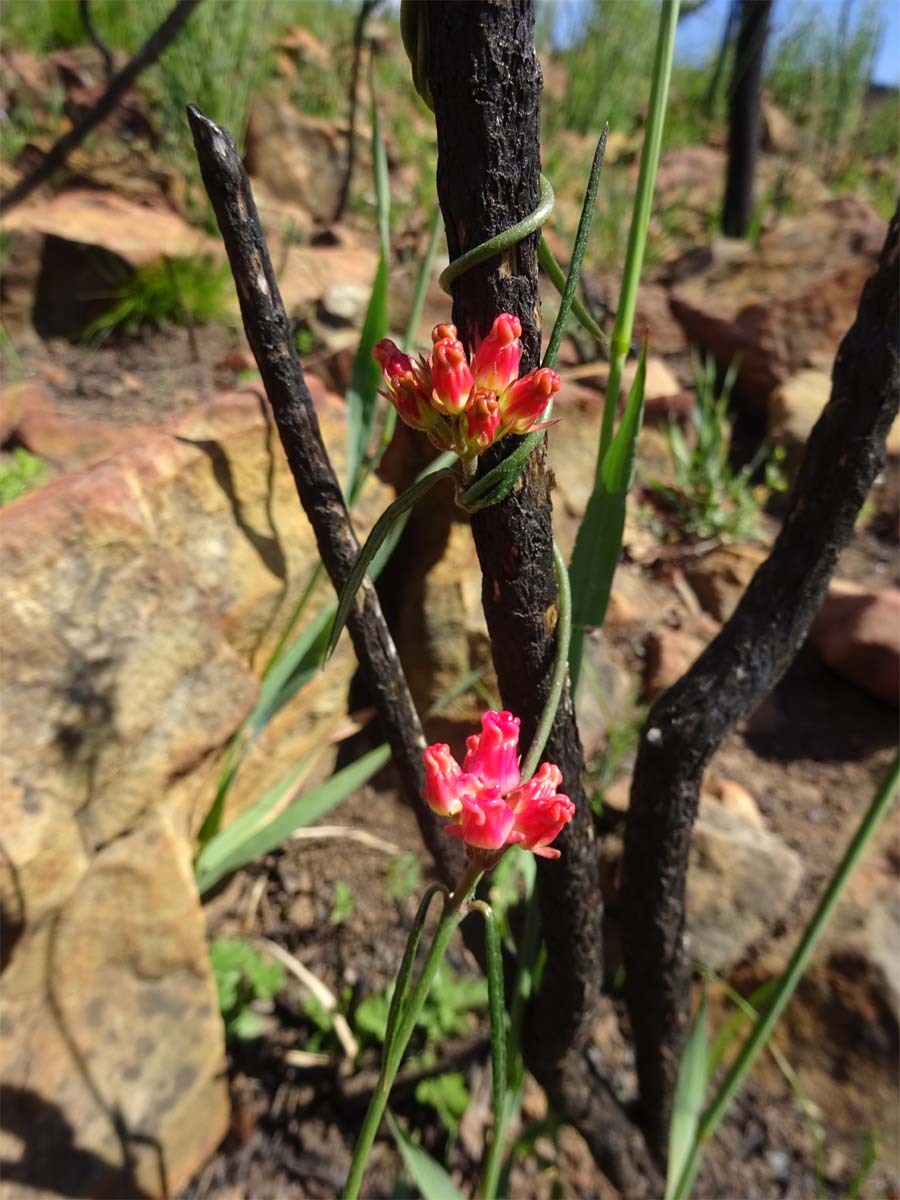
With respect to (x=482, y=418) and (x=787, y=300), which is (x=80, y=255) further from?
(x=482, y=418)

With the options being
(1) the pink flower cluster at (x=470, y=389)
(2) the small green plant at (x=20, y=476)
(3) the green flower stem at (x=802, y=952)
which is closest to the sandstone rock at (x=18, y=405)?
(2) the small green plant at (x=20, y=476)

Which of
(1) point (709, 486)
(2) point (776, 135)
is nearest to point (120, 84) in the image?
(1) point (709, 486)

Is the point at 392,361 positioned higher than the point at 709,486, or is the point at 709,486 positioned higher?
the point at 392,361

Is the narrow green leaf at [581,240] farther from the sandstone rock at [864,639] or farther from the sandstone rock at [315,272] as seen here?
the sandstone rock at [315,272]

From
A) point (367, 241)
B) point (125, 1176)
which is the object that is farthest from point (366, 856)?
point (367, 241)

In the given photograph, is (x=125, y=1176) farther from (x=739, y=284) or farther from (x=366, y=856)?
(x=739, y=284)

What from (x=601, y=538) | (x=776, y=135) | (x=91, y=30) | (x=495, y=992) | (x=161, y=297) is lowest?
(x=495, y=992)
